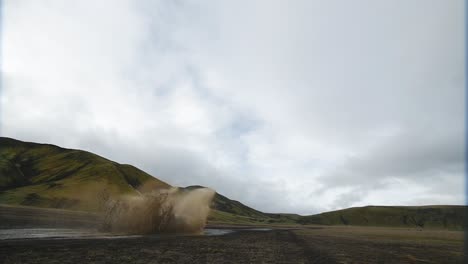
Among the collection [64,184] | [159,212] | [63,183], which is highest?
[63,183]

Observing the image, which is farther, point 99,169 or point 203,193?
point 99,169

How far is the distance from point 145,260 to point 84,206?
399 ft

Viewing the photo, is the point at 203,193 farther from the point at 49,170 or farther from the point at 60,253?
the point at 49,170

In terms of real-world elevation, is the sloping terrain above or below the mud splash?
above

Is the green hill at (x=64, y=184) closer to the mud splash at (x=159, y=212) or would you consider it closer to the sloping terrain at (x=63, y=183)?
the sloping terrain at (x=63, y=183)

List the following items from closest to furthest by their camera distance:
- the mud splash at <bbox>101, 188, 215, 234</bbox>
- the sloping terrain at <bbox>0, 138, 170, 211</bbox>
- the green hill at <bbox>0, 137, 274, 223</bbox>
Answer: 1. the mud splash at <bbox>101, 188, 215, 234</bbox>
2. the green hill at <bbox>0, 137, 274, 223</bbox>
3. the sloping terrain at <bbox>0, 138, 170, 211</bbox>

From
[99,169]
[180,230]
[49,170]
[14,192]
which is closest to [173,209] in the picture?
[180,230]

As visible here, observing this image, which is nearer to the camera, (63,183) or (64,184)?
(64,184)

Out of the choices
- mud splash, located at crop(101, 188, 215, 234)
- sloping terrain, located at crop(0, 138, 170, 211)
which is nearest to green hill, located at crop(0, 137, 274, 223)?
sloping terrain, located at crop(0, 138, 170, 211)

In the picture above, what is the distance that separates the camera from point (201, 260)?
18797 mm

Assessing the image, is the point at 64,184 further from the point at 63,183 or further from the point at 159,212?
the point at 159,212

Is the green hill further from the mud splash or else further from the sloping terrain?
the mud splash

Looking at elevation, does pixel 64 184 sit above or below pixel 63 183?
below

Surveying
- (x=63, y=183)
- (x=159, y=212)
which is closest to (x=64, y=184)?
(x=63, y=183)
